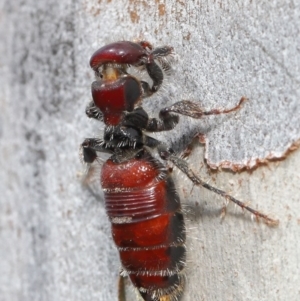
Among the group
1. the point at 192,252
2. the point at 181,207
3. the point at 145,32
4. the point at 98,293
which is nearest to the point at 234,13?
the point at 145,32

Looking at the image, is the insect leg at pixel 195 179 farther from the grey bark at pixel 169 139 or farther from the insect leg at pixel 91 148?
the insect leg at pixel 91 148

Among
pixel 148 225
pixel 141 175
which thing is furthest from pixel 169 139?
pixel 148 225

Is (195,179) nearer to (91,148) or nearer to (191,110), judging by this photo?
(191,110)

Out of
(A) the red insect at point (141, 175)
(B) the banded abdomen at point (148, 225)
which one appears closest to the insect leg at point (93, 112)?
(A) the red insect at point (141, 175)

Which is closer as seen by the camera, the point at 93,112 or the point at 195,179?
the point at 195,179

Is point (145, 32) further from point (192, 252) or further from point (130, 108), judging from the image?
point (192, 252)

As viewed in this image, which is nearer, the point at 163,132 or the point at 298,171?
the point at 298,171
